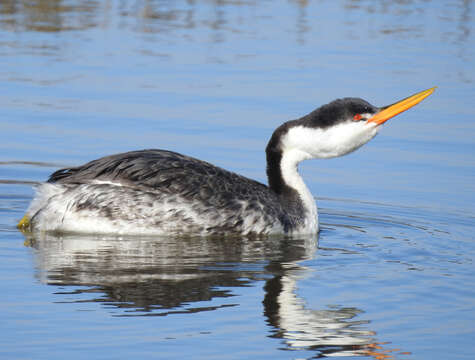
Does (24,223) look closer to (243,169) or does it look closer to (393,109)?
(243,169)

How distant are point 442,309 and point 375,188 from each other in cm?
422

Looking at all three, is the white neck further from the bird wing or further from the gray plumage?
the bird wing

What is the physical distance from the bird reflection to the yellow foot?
0.30m

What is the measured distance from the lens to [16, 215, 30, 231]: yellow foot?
388 inches

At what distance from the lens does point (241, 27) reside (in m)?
21.8

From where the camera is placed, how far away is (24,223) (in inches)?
389

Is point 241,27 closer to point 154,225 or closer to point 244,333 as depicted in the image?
point 154,225

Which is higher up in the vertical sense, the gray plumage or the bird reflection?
the gray plumage

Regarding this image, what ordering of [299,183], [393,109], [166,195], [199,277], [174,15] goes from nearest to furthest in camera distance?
1. [199,277]
2. [166,195]
3. [393,109]
4. [299,183]
5. [174,15]

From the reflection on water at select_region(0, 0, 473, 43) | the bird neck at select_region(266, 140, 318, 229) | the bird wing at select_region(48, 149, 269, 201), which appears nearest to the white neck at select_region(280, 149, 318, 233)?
the bird neck at select_region(266, 140, 318, 229)

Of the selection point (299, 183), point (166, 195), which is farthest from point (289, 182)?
point (166, 195)

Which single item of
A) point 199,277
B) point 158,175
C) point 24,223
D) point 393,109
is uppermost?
point 393,109

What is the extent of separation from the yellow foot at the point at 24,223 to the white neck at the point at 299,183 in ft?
8.45

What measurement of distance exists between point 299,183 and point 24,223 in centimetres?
277
